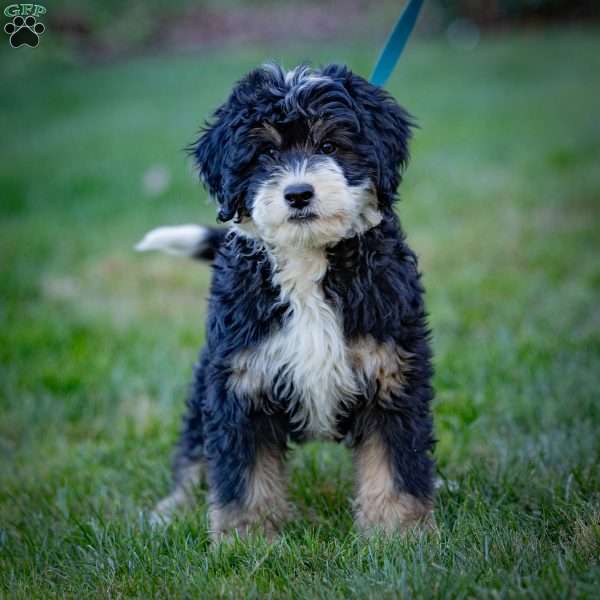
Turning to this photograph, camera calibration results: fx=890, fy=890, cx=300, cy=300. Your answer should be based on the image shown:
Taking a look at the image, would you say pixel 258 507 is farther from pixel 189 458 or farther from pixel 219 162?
pixel 219 162

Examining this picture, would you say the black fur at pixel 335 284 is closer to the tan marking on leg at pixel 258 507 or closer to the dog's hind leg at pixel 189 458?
the tan marking on leg at pixel 258 507

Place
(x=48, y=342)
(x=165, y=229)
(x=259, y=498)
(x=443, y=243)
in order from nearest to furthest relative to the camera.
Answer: (x=259, y=498) → (x=165, y=229) → (x=48, y=342) → (x=443, y=243)

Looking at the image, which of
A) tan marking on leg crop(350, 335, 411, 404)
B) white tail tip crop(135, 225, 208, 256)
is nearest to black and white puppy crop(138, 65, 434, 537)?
tan marking on leg crop(350, 335, 411, 404)

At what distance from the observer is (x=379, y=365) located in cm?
332

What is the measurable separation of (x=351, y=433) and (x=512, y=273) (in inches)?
165

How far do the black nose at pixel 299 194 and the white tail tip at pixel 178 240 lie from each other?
114 cm

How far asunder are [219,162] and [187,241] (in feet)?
2.59

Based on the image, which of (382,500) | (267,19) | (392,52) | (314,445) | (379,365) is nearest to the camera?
(379,365)

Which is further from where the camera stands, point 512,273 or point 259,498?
point 512,273

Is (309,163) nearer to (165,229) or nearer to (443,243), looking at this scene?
(165,229)

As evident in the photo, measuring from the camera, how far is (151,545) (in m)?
3.39

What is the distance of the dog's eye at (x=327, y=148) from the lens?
3.39 meters

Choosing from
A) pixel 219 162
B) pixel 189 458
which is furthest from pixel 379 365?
pixel 189 458

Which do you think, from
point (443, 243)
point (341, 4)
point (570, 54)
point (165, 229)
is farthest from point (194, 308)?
point (341, 4)
